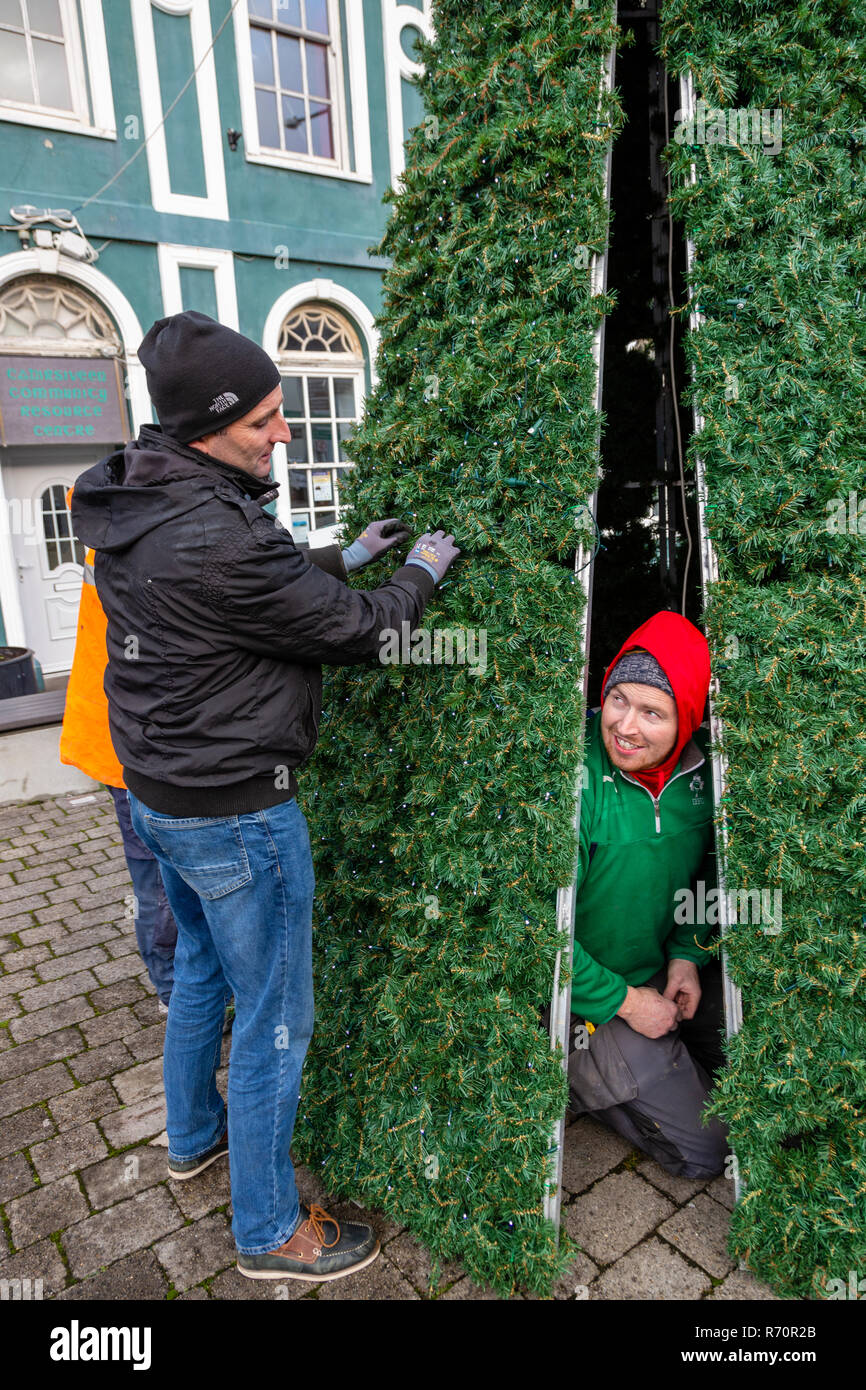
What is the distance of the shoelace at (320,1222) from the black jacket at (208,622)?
50.2 inches

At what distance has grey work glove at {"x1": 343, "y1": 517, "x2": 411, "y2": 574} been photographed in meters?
2.41

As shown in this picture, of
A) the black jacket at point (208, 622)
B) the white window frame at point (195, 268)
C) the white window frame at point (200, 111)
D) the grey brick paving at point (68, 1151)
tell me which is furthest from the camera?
the white window frame at point (195, 268)

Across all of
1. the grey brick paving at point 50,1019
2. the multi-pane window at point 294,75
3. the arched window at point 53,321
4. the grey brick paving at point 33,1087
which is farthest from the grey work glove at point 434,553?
the multi-pane window at point 294,75

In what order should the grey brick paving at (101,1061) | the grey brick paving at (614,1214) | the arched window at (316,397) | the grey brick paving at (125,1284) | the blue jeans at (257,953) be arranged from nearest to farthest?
the blue jeans at (257,953) < the grey brick paving at (125,1284) < the grey brick paving at (614,1214) < the grey brick paving at (101,1061) < the arched window at (316,397)

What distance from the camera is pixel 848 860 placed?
7.22 feet

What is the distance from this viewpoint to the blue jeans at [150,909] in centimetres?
337

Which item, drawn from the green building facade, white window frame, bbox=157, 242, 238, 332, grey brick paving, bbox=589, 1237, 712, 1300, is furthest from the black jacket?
white window frame, bbox=157, 242, 238, 332

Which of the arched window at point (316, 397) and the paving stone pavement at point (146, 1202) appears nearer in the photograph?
the paving stone pavement at point (146, 1202)

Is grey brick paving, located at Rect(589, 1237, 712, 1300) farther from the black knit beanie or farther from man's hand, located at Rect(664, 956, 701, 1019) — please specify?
the black knit beanie

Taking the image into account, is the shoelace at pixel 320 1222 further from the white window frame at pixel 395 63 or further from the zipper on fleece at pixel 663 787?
the white window frame at pixel 395 63

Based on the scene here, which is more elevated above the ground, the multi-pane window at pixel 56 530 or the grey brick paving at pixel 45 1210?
the multi-pane window at pixel 56 530

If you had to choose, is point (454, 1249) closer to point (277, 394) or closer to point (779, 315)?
point (277, 394)

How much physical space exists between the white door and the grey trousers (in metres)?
8.26

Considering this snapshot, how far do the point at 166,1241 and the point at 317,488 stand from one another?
32.1 feet
